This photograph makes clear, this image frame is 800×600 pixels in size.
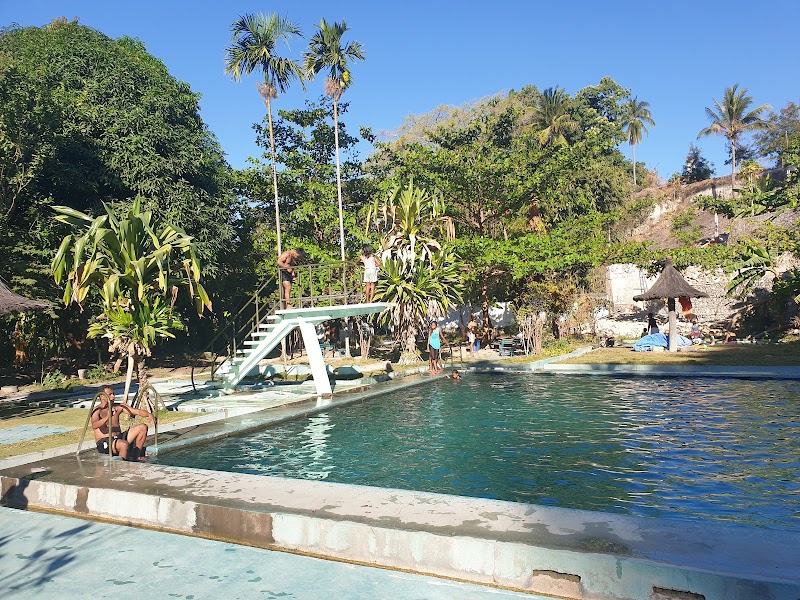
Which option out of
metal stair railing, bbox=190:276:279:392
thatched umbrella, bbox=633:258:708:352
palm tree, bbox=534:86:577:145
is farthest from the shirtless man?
palm tree, bbox=534:86:577:145

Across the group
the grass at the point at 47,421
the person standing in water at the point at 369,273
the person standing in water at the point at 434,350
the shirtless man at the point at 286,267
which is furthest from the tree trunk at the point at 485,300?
the grass at the point at 47,421

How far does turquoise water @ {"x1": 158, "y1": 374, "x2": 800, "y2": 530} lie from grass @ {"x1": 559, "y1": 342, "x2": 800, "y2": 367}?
2908mm

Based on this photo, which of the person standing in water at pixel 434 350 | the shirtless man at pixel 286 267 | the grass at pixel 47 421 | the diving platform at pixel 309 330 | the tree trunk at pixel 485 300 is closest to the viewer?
the grass at pixel 47 421

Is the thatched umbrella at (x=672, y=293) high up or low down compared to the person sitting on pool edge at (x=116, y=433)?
up

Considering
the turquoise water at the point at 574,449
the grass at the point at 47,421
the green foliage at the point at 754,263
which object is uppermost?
the green foliage at the point at 754,263

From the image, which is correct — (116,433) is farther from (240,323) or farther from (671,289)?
(240,323)

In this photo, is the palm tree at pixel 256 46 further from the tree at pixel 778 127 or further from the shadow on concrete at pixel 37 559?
the tree at pixel 778 127

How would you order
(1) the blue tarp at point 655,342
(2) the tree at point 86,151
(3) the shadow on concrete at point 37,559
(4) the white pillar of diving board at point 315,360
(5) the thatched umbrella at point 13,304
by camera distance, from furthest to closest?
(1) the blue tarp at point 655,342, (2) the tree at point 86,151, (4) the white pillar of diving board at point 315,360, (5) the thatched umbrella at point 13,304, (3) the shadow on concrete at point 37,559

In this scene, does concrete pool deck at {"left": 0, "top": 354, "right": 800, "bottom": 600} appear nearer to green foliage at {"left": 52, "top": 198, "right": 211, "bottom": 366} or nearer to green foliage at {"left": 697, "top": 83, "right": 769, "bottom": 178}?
green foliage at {"left": 52, "top": 198, "right": 211, "bottom": 366}

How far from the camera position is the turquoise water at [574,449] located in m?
7.84

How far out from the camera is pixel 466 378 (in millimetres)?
20812

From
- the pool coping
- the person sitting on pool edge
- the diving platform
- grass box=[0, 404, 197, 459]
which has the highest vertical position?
the diving platform

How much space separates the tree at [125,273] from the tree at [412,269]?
35.0 feet

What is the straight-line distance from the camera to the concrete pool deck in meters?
4.57
